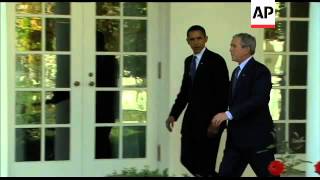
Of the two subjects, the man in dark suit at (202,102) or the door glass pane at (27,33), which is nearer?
the man in dark suit at (202,102)

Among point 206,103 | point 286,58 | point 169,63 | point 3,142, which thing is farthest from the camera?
point 286,58

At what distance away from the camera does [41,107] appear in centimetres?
638

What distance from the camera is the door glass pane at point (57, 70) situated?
6359mm

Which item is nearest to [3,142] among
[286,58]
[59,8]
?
[59,8]

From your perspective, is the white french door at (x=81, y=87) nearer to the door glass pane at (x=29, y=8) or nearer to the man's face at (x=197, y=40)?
the door glass pane at (x=29, y=8)

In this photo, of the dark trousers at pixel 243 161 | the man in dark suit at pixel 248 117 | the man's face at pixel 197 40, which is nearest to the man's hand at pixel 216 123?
the man in dark suit at pixel 248 117

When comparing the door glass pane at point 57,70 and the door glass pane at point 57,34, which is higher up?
the door glass pane at point 57,34

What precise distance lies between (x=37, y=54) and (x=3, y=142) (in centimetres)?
181

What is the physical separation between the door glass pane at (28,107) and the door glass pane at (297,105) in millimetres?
2769

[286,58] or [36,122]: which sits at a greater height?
[286,58]

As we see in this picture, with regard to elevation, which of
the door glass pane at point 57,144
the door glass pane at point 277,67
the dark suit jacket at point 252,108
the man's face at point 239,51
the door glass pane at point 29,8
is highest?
the door glass pane at point 29,8

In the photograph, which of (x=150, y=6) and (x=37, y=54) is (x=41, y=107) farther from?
(x=150, y=6)

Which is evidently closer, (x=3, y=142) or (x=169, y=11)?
(x=3, y=142)

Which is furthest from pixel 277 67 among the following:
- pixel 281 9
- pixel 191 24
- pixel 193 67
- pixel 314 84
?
pixel 193 67
